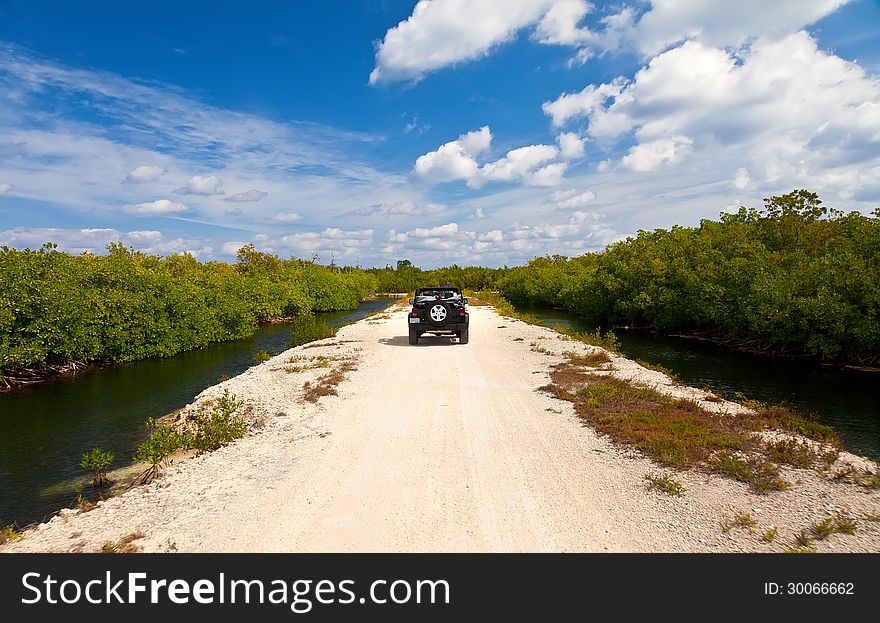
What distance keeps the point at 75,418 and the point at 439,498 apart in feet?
49.5

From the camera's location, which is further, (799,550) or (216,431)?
(216,431)

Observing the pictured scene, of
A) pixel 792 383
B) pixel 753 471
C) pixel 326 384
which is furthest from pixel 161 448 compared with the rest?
pixel 792 383

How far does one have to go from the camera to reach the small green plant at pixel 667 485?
6.81m

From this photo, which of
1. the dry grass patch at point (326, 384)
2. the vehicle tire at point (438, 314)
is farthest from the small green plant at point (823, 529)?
→ the vehicle tire at point (438, 314)

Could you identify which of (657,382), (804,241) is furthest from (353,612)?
(804,241)

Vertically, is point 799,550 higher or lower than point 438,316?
lower

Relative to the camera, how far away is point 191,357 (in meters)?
30.1

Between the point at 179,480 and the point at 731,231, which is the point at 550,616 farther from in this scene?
the point at 731,231

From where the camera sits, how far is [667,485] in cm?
697

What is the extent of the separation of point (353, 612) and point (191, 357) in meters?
29.9

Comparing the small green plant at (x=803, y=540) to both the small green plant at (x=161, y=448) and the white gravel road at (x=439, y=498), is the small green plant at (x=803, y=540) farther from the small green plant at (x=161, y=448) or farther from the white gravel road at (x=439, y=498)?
the small green plant at (x=161, y=448)

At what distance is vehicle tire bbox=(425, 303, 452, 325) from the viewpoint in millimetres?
22094

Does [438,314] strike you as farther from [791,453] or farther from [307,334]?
[791,453]

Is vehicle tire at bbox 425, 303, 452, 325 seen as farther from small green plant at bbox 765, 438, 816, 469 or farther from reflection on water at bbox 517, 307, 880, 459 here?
small green plant at bbox 765, 438, 816, 469
